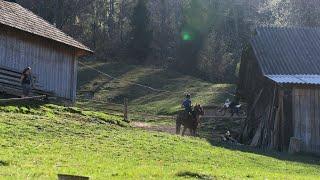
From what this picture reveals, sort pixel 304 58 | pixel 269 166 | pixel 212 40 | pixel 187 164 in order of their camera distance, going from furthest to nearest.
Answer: pixel 212 40
pixel 304 58
pixel 269 166
pixel 187 164

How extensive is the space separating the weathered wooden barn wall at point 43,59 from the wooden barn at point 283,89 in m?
10.2

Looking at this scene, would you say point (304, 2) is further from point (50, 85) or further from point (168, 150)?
point (168, 150)

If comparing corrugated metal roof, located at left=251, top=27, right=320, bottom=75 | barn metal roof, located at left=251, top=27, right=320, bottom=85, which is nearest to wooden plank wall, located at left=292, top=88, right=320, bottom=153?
barn metal roof, located at left=251, top=27, right=320, bottom=85

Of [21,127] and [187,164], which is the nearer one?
[187,164]

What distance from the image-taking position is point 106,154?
17938 mm

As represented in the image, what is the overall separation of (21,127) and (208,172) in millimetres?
7903

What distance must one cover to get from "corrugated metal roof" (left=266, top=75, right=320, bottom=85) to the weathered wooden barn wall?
11365 mm

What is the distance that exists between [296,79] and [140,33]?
47555 mm

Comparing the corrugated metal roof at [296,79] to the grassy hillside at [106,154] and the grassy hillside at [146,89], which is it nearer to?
the grassy hillside at [106,154]

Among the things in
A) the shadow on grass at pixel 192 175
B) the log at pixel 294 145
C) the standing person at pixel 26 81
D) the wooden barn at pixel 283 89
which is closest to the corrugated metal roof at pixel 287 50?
the wooden barn at pixel 283 89

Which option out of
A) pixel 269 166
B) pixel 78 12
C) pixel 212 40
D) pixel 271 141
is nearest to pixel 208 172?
pixel 269 166

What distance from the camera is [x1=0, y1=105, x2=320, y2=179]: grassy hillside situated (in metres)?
14.1

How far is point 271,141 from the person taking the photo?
2847 cm

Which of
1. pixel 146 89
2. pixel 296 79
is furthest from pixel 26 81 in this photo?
pixel 146 89
